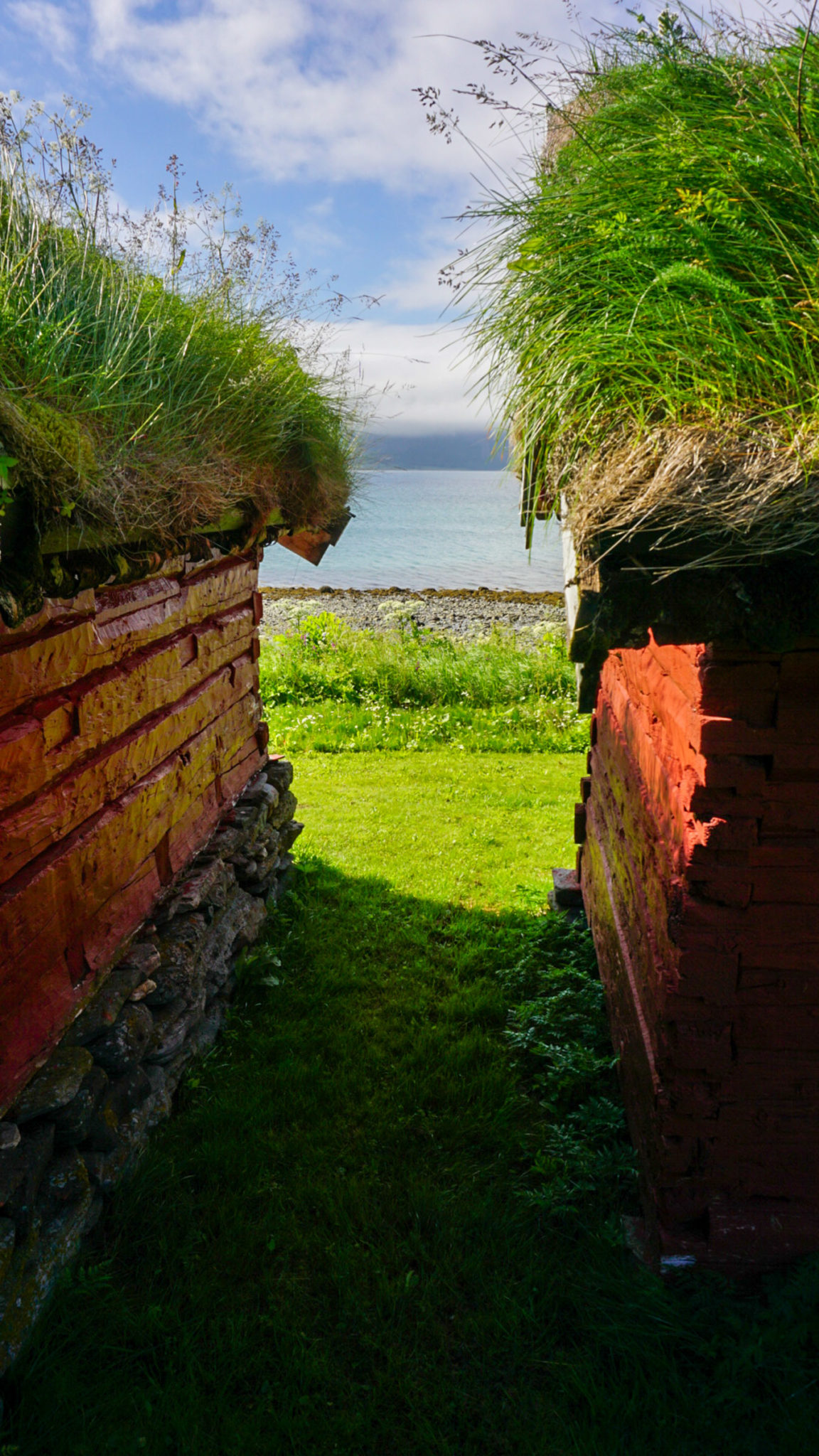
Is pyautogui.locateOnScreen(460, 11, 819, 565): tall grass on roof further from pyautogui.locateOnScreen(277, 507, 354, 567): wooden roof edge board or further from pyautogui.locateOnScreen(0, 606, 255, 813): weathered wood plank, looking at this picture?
pyautogui.locateOnScreen(277, 507, 354, 567): wooden roof edge board

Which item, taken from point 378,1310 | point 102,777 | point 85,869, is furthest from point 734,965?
point 102,777

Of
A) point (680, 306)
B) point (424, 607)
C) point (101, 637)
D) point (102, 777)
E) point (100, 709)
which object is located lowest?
point (424, 607)

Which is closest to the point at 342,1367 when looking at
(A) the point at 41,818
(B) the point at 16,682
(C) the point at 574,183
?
(A) the point at 41,818

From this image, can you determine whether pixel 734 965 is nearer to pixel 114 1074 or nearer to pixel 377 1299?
pixel 377 1299

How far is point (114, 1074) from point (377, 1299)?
1432mm

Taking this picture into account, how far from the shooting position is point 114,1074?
11.7 feet

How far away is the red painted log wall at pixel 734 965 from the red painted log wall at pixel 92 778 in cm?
230

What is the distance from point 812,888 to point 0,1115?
2.87 m

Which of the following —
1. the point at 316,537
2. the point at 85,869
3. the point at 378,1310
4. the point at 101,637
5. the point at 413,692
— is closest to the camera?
the point at 378,1310

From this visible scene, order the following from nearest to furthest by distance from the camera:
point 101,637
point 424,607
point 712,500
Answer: point 712,500
point 101,637
point 424,607

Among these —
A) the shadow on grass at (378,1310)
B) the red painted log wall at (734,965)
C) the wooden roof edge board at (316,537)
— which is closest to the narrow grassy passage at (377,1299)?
the shadow on grass at (378,1310)

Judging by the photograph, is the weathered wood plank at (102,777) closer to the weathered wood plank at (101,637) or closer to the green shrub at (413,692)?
the weathered wood plank at (101,637)

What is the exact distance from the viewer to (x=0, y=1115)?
2795 millimetres

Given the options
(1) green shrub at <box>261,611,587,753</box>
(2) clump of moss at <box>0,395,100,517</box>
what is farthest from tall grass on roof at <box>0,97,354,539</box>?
(1) green shrub at <box>261,611,587,753</box>
